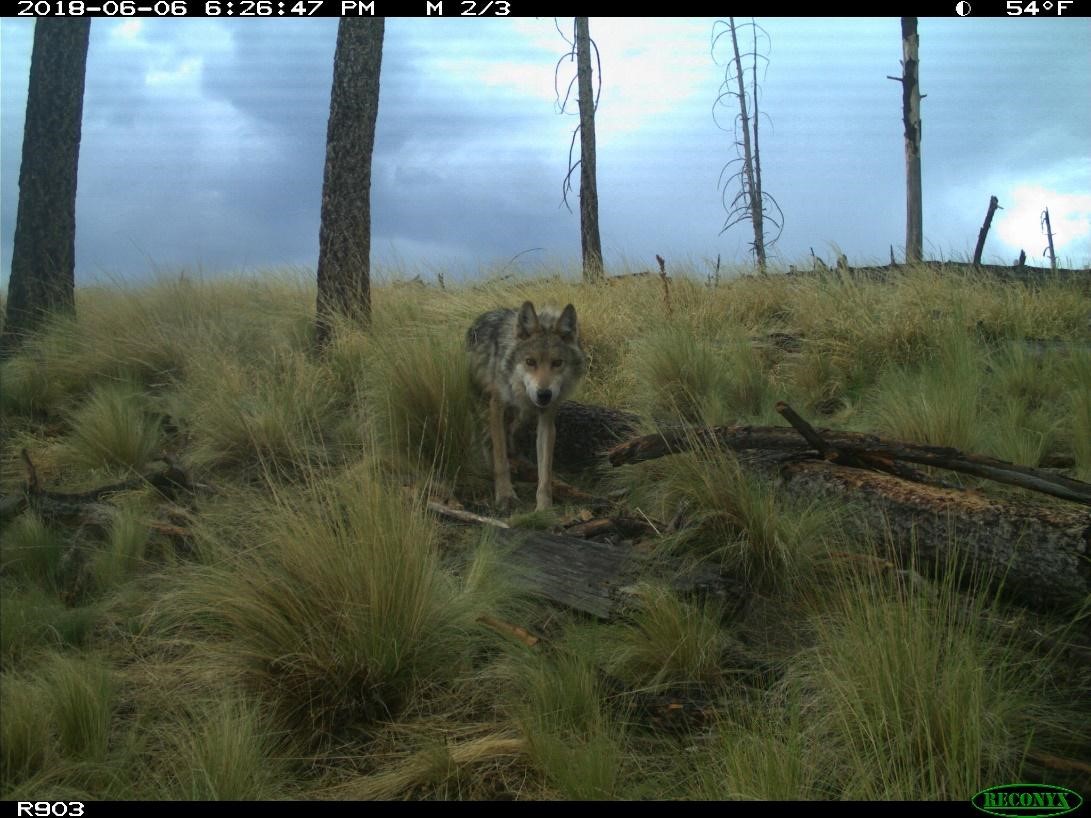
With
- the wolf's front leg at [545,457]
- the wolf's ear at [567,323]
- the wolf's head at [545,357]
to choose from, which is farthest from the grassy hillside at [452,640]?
the wolf's ear at [567,323]

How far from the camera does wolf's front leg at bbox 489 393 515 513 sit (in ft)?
21.0

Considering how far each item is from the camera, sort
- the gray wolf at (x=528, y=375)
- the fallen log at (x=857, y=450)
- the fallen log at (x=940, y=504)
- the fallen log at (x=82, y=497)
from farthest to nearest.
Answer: the gray wolf at (x=528, y=375) < the fallen log at (x=82, y=497) < the fallen log at (x=857, y=450) < the fallen log at (x=940, y=504)

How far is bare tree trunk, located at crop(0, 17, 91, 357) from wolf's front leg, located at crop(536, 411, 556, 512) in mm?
6791

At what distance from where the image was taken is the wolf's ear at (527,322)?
6625mm

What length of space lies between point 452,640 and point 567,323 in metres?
3.48

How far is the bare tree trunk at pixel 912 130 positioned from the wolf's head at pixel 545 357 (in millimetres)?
10863

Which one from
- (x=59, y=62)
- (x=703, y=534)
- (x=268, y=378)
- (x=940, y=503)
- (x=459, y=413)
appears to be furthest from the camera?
(x=59, y=62)

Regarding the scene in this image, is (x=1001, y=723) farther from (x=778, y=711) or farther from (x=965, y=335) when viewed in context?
(x=965, y=335)

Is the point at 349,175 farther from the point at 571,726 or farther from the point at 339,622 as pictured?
the point at 571,726

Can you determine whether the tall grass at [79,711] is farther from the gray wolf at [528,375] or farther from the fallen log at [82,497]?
the gray wolf at [528,375]

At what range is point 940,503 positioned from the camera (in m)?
4.34

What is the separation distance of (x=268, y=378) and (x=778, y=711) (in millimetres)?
5583

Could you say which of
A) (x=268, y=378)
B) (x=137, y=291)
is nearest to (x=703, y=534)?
(x=268, y=378)
